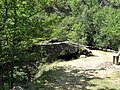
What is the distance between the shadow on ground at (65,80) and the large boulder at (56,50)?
3.71m

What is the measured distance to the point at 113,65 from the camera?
16391 mm

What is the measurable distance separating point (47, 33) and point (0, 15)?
2607 mm

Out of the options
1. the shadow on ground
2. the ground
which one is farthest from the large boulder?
the shadow on ground

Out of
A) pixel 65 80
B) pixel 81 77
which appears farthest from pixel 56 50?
pixel 65 80

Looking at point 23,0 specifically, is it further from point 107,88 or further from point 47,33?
point 107,88

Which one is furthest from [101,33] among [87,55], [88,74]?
[88,74]

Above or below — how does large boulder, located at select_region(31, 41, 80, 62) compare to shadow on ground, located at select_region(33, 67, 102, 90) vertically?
above

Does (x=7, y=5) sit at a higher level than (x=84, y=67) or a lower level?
higher

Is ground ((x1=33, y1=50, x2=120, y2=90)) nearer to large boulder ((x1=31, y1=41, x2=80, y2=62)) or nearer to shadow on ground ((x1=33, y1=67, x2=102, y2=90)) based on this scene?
shadow on ground ((x1=33, y1=67, x2=102, y2=90))

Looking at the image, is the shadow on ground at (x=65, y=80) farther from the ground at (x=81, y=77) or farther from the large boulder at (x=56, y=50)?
the large boulder at (x=56, y=50)

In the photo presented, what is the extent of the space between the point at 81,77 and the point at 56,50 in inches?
264

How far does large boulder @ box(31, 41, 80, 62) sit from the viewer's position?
1962cm

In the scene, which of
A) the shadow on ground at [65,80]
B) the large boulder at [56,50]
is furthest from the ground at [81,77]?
the large boulder at [56,50]

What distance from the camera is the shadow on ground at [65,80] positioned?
39.7 ft
